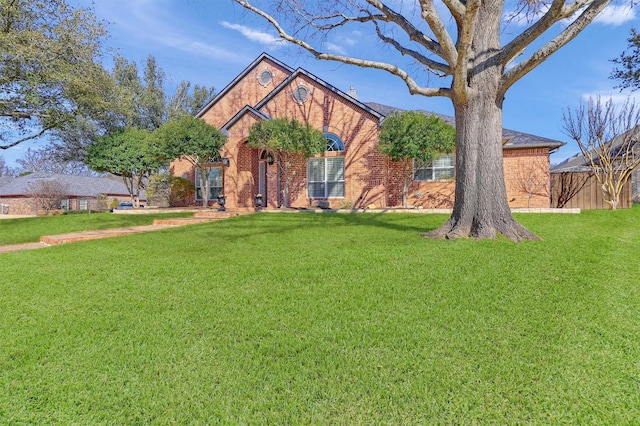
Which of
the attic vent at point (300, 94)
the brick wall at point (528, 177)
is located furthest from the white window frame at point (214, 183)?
the brick wall at point (528, 177)

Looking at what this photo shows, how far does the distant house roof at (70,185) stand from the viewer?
30.0 meters

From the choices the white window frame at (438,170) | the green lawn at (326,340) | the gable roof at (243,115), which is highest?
the gable roof at (243,115)

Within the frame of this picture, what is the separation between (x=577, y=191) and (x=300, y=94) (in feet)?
41.4

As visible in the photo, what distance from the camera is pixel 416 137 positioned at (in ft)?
37.4

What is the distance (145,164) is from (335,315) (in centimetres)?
1499

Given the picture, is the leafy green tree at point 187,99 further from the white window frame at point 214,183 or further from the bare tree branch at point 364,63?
the bare tree branch at point 364,63

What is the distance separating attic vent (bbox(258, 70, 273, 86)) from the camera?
17578 mm

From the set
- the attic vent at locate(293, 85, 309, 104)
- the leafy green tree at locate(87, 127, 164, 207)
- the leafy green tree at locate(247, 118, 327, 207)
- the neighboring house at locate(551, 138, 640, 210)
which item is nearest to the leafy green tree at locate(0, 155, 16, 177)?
the leafy green tree at locate(87, 127, 164, 207)

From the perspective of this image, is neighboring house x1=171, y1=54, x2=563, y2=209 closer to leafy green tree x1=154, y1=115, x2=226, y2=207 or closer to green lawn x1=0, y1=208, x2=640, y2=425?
leafy green tree x1=154, y1=115, x2=226, y2=207

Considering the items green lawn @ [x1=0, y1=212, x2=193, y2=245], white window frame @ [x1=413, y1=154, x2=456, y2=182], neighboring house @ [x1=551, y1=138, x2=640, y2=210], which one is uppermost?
white window frame @ [x1=413, y1=154, x2=456, y2=182]

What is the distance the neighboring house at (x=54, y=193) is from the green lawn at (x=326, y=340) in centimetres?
2627

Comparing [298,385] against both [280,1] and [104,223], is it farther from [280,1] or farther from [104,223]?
[104,223]

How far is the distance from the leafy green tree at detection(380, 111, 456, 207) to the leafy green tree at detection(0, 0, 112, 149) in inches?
419

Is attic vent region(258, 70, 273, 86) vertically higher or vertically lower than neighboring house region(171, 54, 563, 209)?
higher
